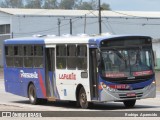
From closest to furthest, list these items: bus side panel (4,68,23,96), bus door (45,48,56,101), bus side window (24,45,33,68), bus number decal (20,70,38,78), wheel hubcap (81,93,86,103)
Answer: wheel hubcap (81,93,86,103) → bus door (45,48,56,101) → bus number decal (20,70,38,78) → bus side window (24,45,33,68) → bus side panel (4,68,23,96)

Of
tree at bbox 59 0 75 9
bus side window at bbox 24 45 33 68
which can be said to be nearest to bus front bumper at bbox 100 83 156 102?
bus side window at bbox 24 45 33 68

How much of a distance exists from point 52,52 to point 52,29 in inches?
2634

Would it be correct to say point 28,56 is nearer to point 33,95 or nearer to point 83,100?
point 33,95

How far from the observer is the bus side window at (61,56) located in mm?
23203

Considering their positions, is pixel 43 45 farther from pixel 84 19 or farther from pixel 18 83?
pixel 84 19

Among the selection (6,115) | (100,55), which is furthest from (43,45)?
(6,115)

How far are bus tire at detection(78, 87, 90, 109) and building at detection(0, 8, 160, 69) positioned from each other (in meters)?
64.4

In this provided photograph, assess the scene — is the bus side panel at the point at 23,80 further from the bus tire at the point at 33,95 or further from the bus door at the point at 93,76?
the bus door at the point at 93,76

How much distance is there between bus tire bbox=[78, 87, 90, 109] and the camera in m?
21.9

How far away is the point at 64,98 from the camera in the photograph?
23359 millimetres

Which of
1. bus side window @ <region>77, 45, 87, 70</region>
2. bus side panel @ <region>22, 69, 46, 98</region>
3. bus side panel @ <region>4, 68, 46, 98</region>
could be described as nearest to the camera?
bus side window @ <region>77, 45, 87, 70</region>

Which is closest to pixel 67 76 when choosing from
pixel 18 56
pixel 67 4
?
pixel 18 56

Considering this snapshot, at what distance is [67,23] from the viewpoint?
298 feet

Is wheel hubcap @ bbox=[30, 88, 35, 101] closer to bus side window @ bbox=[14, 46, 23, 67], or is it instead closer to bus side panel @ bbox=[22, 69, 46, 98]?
bus side panel @ bbox=[22, 69, 46, 98]
